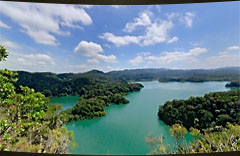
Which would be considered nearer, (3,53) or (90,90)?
(3,53)

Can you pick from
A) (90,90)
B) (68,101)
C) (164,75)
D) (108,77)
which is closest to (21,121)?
(68,101)

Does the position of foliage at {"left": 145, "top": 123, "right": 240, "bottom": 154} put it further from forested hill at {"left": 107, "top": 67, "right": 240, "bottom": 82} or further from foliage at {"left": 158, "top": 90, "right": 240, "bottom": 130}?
forested hill at {"left": 107, "top": 67, "right": 240, "bottom": 82}

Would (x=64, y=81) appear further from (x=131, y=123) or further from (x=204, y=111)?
(x=204, y=111)

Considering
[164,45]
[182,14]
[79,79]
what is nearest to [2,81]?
[182,14]

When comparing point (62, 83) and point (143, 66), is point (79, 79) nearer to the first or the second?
point (62, 83)

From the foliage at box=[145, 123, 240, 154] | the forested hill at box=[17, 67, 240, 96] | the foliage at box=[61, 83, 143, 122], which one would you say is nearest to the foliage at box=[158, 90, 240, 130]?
the forested hill at box=[17, 67, 240, 96]

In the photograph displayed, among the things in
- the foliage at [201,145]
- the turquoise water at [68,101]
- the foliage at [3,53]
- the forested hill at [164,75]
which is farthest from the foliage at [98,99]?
the foliage at [201,145]

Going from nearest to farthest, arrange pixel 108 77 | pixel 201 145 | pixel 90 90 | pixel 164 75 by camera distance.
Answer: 1. pixel 201 145
2. pixel 90 90
3. pixel 108 77
4. pixel 164 75

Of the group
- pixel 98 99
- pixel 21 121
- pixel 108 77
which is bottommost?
pixel 98 99

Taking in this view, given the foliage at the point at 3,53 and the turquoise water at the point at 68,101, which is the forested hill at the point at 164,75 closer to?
the turquoise water at the point at 68,101
